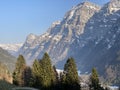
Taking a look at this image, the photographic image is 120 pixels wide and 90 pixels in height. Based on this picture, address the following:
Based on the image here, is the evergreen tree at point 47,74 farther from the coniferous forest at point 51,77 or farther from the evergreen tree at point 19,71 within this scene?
the evergreen tree at point 19,71

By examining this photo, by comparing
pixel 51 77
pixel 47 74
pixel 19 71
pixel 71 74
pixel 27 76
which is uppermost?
pixel 19 71

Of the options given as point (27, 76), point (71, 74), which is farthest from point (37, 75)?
point (27, 76)

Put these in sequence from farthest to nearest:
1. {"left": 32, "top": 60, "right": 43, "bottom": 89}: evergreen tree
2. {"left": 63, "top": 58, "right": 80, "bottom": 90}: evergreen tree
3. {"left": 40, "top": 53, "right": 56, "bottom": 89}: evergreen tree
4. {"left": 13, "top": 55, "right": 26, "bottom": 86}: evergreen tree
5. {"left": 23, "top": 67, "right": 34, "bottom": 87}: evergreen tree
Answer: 1. {"left": 23, "top": 67, "right": 34, "bottom": 87}: evergreen tree
2. {"left": 13, "top": 55, "right": 26, "bottom": 86}: evergreen tree
3. {"left": 32, "top": 60, "right": 43, "bottom": 89}: evergreen tree
4. {"left": 63, "top": 58, "right": 80, "bottom": 90}: evergreen tree
5. {"left": 40, "top": 53, "right": 56, "bottom": 89}: evergreen tree

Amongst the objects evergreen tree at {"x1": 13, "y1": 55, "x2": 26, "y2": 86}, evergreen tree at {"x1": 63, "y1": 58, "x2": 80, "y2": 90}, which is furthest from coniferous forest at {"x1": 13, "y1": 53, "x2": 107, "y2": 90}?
evergreen tree at {"x1": 13, "y1": 55, "x2": 26, "y2": 86}

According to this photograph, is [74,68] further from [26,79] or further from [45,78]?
[26,79]

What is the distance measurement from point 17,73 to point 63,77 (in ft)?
60.6

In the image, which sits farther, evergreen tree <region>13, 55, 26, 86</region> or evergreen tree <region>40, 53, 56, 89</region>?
evergreen tree <region>13, 55, 26, 86</region>

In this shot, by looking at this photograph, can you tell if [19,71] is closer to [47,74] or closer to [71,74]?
[47,74]

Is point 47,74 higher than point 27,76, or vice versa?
point 27,76

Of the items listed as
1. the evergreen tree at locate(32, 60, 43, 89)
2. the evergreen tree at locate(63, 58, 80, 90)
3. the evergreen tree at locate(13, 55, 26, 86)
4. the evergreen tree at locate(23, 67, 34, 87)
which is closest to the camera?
the evergreen tree at locate(63, 58, 80, 90)

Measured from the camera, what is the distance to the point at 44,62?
126 meters

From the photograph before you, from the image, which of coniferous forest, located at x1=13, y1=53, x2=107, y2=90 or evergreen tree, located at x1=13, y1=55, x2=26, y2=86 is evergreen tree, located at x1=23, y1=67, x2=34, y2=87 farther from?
coniferous forest, located at x1=13, y1=53, x2=107, y2=90

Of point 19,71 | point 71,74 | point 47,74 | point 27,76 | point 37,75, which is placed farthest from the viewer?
point 27,76

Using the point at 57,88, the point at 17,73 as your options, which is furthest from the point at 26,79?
the point at 57,88
